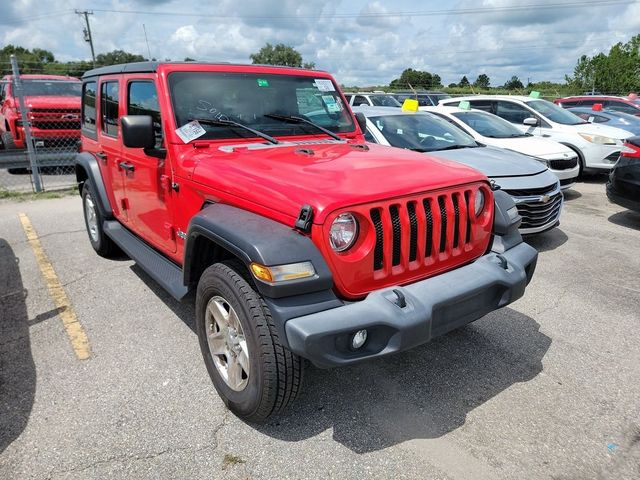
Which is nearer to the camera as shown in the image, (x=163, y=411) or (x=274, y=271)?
(x=274, y=271)

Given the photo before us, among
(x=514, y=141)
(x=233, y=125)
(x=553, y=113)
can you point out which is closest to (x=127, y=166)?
(x=233, y=125)

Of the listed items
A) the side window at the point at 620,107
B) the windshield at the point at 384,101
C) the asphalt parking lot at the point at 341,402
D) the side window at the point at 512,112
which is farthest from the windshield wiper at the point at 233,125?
the side window at the point at 620,107

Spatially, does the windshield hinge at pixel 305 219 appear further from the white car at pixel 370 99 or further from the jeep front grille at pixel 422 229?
the white car at pixel 370 99

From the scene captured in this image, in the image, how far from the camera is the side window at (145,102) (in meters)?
3.42

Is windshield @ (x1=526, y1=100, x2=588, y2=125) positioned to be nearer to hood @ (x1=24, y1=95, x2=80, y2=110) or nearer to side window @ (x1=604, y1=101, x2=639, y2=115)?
side window @ (x1=604, y1=101, x2=639, y2=115)

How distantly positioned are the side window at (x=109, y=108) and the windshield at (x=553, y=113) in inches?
340

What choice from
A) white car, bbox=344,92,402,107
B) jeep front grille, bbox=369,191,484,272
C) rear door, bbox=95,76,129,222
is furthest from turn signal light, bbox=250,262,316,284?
white car, bbox=344,92,402,107

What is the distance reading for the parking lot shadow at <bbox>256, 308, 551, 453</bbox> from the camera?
264 centimetres

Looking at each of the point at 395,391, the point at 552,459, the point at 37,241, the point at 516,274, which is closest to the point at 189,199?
the point at 395,391

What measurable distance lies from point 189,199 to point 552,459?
2.56m

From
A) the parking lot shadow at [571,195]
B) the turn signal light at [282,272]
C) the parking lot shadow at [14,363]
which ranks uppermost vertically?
the turn signal light at [282,272]

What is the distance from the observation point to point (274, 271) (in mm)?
2160

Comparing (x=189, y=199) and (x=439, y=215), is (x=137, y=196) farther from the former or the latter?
(x=439, y=215)

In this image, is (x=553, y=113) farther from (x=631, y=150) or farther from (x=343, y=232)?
(x=343, y=232)
